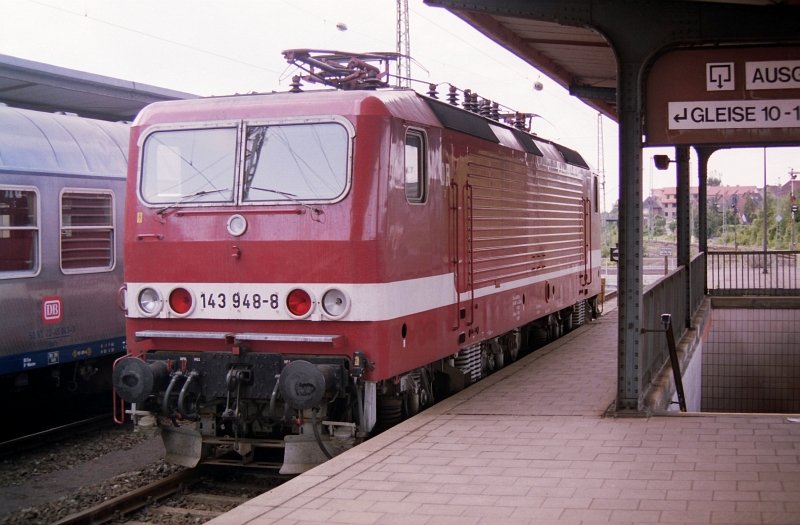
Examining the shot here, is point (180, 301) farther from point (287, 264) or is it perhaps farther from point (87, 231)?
point (87, 231)

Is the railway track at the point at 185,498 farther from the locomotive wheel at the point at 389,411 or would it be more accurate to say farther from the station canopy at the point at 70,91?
the station canopy at the point at 70,91

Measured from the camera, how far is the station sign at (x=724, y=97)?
8242 mm

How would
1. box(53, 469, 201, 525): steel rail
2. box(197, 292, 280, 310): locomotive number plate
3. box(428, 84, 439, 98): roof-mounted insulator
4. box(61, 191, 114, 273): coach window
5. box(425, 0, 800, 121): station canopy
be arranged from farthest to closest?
box(61, 191, 114, 273): coach window, box(428, 84, 439, 98): roof-mounted insulator, box(425, 0, 800, 121): station canopy, box(197, 292, 280, 310): locomotive number plate, box(53, 469, 201, 525): steel rail

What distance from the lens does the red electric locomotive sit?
7789 mm

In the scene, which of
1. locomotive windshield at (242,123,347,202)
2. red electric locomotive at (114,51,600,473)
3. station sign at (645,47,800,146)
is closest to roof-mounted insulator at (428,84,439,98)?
red electric locomotive at (114,51,600,473)

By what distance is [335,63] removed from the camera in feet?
30.1

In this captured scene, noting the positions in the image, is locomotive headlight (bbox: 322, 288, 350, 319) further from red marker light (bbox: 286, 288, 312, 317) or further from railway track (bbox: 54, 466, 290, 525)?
railway track (bbox: 54, 466, 290, 525)

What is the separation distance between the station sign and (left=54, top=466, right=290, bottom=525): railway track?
182 inches

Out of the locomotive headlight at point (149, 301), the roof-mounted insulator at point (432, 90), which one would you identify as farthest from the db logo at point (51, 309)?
the roof-mounted insulator at point (432, 90)

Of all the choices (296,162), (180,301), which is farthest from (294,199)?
(180,301)

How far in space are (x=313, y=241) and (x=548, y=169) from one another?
280 inches

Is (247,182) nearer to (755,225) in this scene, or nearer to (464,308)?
(464,308)

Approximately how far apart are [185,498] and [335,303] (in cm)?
201

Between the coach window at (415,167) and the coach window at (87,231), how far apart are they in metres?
4.47
